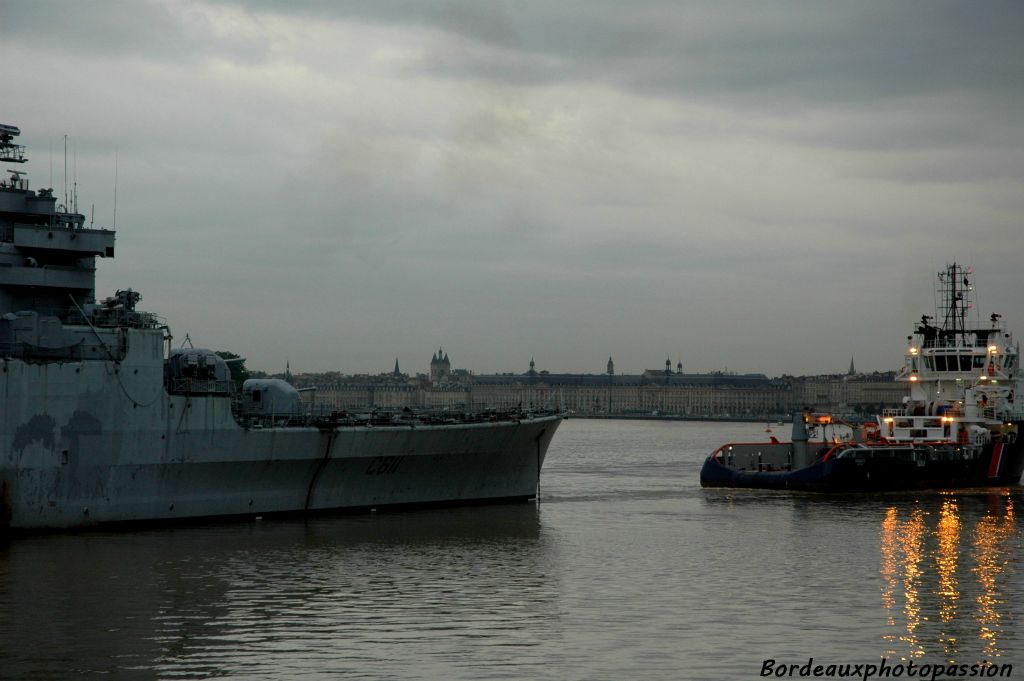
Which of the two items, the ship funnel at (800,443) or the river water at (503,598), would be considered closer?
the river water at (503,598)

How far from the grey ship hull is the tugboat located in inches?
661

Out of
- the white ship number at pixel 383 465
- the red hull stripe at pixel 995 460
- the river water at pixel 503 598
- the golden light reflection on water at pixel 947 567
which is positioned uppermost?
the white ship number at pixel 383 465

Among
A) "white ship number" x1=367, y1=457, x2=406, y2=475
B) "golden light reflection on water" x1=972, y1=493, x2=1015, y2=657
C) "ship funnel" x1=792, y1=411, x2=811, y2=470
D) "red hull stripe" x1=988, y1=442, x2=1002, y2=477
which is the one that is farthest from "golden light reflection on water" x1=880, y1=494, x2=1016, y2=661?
"white ship number" x1=367, y1=457, x2=406, y2=475

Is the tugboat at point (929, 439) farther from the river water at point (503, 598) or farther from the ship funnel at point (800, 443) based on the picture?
the river water at point (503, 598)

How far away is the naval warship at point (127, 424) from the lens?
26469 mm

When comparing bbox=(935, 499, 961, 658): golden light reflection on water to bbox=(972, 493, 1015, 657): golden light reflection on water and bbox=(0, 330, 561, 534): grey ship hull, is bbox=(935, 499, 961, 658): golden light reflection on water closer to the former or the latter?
bbox=(972, 493, 1015, 657): golden light reflection on water

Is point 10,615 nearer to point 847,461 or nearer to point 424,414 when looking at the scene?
point 424,414

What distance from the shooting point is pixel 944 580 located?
24281 mm

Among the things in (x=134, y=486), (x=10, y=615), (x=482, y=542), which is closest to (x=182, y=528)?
(x=134, y=486)

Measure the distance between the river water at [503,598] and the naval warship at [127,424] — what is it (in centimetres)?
82

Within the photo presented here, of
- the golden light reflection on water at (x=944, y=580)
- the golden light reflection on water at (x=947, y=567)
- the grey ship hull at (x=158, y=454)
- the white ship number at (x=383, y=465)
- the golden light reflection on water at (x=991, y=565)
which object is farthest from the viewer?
the white ship number at (x=383, y=465)

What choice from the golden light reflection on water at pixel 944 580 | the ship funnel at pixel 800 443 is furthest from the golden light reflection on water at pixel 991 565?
the ship funnel at pixel 800 443

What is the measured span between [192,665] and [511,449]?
2069 centimetres

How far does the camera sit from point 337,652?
671 inches
